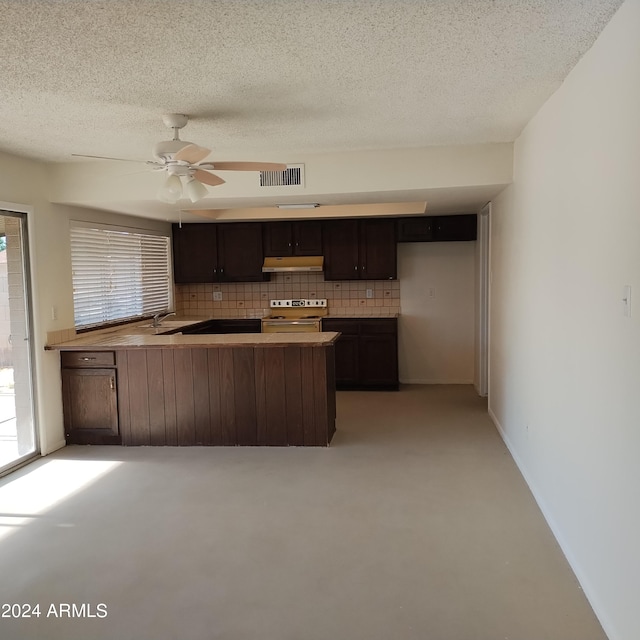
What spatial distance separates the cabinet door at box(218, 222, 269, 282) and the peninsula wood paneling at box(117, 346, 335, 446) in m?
2.48

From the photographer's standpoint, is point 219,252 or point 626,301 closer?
point 626,301

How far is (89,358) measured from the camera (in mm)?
5059

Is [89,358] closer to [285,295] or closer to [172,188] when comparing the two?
[172,188]

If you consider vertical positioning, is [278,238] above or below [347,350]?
above

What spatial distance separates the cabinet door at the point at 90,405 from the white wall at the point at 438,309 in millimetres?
3700

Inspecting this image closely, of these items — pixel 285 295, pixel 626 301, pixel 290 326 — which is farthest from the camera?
pixel 285 295

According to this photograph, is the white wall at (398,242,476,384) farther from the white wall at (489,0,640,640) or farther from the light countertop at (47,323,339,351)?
the white wall at (489,0,640,640)

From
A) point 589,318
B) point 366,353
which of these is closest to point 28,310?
point 366,353

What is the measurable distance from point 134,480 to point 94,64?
278 centimetres

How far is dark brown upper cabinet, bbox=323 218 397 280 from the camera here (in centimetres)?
704

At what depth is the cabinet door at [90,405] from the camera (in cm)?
509

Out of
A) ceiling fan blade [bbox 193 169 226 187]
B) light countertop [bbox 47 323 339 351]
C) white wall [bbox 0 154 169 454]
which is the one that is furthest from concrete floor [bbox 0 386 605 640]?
ceiling fan blade [bbox 193 169 226 187]

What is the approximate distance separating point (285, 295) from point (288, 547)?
15.5ft

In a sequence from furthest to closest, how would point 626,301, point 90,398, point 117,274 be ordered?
point 117,274 < point 90,398 < point 626,301
